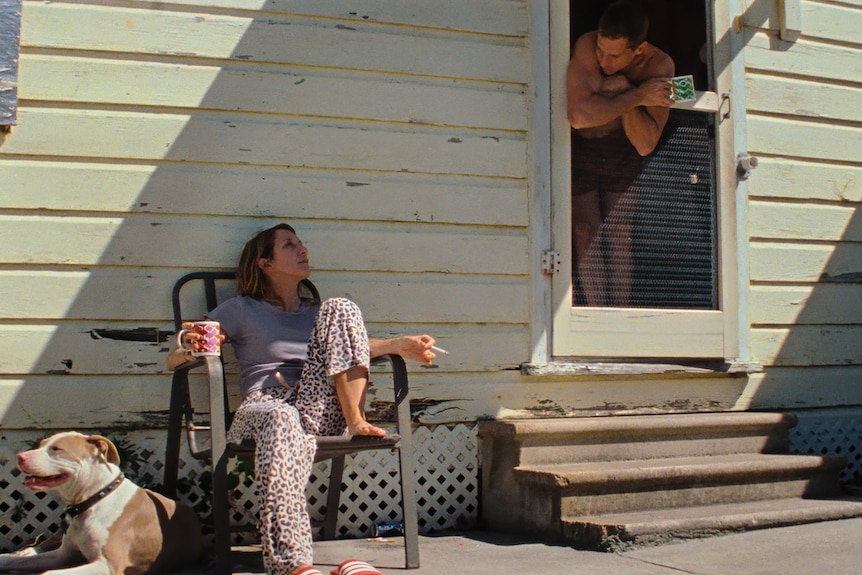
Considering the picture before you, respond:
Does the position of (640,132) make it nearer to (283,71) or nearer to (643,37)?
(643,37)

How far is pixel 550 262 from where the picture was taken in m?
4.08

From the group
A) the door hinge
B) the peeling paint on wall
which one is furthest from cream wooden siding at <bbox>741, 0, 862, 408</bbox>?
the peeling paint on wall

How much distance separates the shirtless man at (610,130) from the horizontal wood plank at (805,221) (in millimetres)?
638

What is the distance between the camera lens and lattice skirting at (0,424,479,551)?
341 cm

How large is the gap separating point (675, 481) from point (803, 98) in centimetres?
203

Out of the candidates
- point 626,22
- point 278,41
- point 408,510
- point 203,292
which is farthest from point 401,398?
point 626,22

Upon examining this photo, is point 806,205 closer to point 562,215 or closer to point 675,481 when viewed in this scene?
point 562,215

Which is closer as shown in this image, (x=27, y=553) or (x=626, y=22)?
(x=27, y=553)

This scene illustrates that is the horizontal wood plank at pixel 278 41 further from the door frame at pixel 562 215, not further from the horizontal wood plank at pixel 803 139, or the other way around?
the horizontal wood plank at pixel 803 139

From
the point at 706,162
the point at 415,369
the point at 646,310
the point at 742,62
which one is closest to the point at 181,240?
the point at 415,369

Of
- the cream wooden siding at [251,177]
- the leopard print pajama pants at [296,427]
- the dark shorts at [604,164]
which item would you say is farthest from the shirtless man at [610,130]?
the leopard print pajama pants at [296,427]

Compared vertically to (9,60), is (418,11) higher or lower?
higher

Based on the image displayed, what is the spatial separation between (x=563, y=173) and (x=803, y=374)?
4.95 feet

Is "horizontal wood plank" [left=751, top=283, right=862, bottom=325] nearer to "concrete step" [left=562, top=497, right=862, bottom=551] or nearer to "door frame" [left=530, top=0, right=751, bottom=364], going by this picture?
"door frame" [left=530, top=0, right=751, bottom=364]
